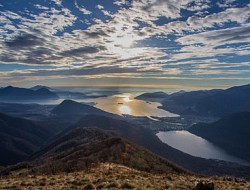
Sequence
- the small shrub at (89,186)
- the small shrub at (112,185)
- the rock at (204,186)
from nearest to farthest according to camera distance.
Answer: the rock at (204,186)
the small shrub at (89,186)
the small shrub at (112,185)

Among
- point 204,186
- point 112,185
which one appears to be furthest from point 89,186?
point 204,186

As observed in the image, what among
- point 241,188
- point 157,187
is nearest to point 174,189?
point 157,187

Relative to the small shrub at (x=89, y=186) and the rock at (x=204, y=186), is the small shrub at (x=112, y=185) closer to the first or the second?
the small shrub at (x=89, y=186)

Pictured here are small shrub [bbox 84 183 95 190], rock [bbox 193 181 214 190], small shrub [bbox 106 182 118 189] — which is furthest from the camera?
small shrub [bbox 106 182 118 189]

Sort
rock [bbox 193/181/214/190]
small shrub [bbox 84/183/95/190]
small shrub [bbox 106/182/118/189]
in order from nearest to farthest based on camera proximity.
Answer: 1. rock [bbox 193/181/214/190]
2. small shrub [bbox 84/183/95/190]
3. small shrub [bbox 106/182/118/189]

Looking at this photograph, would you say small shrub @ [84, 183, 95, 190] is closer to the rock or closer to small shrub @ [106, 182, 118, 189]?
small shrub @ [106, 182, 118, 189]

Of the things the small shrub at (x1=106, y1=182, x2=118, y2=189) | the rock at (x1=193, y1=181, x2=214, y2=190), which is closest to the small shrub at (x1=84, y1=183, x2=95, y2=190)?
the small shrub at (x1=106, y1=182, x2=118, y2=189)

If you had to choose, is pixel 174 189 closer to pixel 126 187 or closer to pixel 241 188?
pixel 126 187

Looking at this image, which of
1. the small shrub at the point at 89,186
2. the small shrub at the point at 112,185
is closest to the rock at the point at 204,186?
the small shrub at the point at 112,185

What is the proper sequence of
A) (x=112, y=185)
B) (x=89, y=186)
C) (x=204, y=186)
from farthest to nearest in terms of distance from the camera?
(x=112, y=185) → (x=89, y=186) → (x=204, y=186)

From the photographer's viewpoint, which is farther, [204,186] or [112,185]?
[112,185]

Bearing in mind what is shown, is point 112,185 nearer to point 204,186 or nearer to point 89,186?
point 89,186
